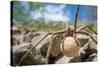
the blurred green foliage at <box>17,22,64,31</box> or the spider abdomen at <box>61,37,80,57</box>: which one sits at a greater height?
the blurred green foliage at <box>17,22,64,31</box>

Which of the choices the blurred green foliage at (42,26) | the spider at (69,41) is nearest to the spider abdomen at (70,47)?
the spider at (69,41)

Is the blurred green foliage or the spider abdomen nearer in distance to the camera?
the blurred green foliage

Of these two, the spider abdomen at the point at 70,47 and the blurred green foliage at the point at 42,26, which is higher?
the blurred green foliage at the point at 42,26

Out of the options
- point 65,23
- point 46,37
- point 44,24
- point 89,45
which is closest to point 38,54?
point 46,37

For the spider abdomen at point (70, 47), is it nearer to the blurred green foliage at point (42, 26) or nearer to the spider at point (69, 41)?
the spider at point (69, 41)

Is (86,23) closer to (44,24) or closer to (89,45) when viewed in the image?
(89,45)

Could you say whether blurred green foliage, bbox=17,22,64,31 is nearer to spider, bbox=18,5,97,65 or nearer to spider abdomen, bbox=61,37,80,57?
spider, bbox=18,5,97,65

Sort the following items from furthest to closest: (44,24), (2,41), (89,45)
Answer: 1. (89,45)
2. (44,24)
3. (2,41)

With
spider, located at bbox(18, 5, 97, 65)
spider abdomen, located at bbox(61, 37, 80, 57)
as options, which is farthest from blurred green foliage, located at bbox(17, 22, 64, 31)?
spider abdomen, located at bbox(61, 37, 80, 57)
